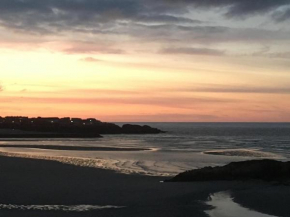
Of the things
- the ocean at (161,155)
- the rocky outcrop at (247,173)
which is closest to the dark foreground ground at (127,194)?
the rocky outcrop at (247,173)

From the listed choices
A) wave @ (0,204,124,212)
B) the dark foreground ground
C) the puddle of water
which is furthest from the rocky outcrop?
wave @ (0,204,124,212)

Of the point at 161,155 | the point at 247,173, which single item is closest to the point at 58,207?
the point at 247,173

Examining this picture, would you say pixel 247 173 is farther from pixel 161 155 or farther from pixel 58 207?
pixel 161 155

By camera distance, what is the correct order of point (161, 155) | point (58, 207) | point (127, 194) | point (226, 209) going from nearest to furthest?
point (226, 209)
point (58, 207)
point (127, 194)
point (161, 155)

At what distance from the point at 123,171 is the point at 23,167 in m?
5.57

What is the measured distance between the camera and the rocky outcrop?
19016 millimetres

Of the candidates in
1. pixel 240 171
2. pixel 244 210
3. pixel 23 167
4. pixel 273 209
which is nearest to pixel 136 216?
pixel 244 210

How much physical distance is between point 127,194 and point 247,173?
5.75 metres

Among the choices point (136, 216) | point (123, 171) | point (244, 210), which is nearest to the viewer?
point (136, 216)

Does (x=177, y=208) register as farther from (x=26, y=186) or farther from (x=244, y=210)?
(x=26, y=186)

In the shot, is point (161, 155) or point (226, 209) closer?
point (226, 209)

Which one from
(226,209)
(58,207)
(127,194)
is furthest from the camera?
(127,194)

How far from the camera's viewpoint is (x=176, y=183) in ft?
61.0

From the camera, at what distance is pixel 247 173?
62.6 feet
